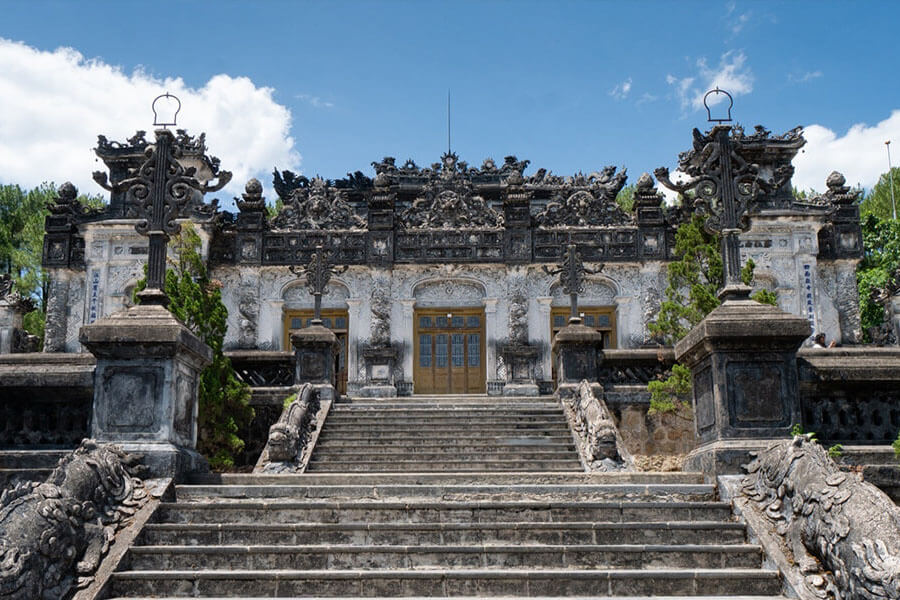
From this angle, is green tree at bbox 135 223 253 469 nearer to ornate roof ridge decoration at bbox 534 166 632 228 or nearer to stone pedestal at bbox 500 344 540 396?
stone pedestal at bbox 500 344 540 396

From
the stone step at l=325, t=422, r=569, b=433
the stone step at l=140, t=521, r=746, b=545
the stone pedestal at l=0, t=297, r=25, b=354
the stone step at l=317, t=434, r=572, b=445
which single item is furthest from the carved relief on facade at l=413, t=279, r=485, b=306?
the stone step at l=140, t=521, r=746, b=545

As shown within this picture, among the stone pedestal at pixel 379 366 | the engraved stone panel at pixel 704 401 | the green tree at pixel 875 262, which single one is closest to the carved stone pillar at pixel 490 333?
the stone pedestal at pixel 379 366

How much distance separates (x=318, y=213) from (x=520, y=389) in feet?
26.3

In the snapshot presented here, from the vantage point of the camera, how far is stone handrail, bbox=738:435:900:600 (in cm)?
541

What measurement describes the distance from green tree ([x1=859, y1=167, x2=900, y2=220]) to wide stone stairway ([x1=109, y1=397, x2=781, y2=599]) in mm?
32986

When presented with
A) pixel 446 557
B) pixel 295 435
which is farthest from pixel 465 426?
pixel 446 557

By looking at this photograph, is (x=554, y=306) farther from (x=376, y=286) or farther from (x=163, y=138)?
(x=163, y=138)

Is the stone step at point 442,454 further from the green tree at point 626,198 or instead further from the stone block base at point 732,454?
the green tree at point 626,198

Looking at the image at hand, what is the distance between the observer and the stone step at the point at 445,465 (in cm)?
1263

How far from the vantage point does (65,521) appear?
6.14 m

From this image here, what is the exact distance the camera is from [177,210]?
9.14m

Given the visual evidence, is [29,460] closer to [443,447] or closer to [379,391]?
[443,447]

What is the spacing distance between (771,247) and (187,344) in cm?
2025

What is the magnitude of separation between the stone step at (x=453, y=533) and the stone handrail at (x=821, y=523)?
1.34 feet
